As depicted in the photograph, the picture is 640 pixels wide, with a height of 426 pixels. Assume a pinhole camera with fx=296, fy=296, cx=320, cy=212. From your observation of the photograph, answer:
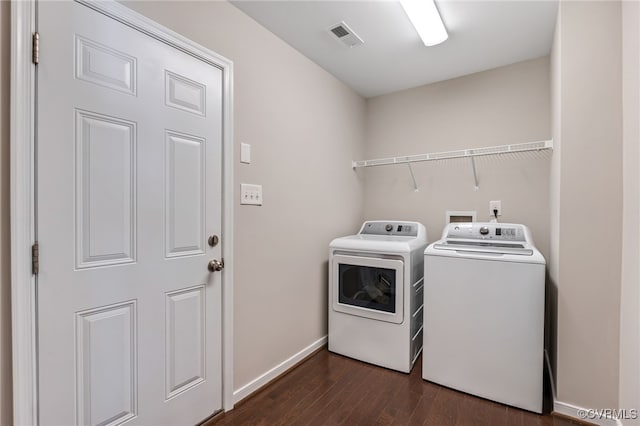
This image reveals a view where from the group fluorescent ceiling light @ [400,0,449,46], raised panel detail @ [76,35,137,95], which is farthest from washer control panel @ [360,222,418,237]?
raised panel detail @ [76,35,137,95]

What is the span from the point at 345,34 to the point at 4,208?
6.69 ft

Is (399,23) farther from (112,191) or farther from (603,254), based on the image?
(112,191)

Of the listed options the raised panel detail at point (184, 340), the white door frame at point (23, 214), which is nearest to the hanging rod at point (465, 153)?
the raised panel detail at point (184, 340)

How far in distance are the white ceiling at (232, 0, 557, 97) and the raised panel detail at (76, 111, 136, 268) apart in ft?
3.70

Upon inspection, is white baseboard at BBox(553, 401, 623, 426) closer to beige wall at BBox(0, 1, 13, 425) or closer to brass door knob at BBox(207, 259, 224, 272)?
brass door knob at BBox(207, 259, 224, 272)

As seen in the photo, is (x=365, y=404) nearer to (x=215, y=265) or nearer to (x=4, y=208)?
(x=215, y=265)

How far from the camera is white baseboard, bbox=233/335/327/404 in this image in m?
1.82

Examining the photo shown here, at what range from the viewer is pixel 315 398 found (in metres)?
1.86

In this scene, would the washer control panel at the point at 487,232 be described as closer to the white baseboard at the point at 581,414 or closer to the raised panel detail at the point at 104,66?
the white baseboard at the point at 581,414

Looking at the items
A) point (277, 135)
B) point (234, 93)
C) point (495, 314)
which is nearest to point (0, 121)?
point (234, 93)

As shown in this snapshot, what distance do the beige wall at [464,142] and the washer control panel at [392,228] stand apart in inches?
12.7

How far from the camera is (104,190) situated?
1.23 meters

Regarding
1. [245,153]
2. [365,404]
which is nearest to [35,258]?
[245,153]

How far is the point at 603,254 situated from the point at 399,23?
5.93 ft
